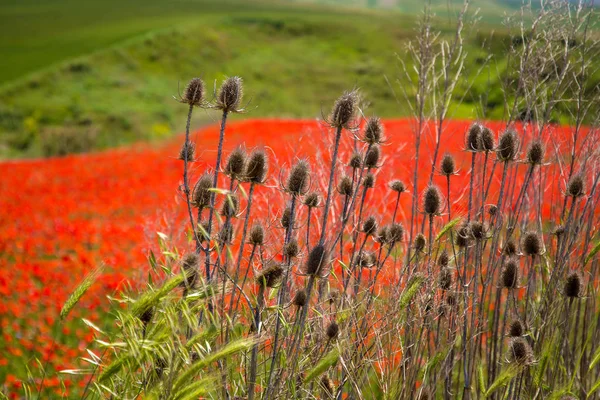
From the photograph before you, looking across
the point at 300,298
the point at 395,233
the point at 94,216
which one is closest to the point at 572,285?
the point at 395,233

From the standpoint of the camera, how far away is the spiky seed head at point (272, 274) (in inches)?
88.3

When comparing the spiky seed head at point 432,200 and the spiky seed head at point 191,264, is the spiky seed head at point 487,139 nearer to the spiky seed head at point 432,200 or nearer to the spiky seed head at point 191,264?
the spiky seed head at point 432,200

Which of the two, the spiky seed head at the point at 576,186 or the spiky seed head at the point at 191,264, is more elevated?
the spiky seed head at the point at 576,186

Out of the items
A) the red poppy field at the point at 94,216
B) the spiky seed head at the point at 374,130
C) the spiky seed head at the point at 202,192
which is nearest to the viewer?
the spiky seed head at the point at 202,192

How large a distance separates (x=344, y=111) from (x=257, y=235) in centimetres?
59

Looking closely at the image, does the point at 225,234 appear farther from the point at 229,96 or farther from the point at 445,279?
the point at 445,279

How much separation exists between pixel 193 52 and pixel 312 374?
44.1 m

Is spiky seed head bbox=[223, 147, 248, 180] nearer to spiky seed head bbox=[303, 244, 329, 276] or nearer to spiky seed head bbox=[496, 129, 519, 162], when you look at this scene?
spiky seed head bbox=[303, 244, 329, 276]

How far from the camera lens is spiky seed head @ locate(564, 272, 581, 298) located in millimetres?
2780

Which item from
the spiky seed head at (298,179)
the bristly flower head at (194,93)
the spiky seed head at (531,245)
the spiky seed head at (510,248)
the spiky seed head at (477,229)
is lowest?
the spiky seed head at (510,248)

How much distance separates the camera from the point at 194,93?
2.49 metres

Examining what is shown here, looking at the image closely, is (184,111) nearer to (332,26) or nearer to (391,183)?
(332,26)

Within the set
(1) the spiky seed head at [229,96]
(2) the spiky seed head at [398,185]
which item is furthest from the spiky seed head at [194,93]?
(2) the spiky seed head at [398,185]

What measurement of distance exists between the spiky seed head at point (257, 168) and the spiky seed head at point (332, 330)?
0.64 meters
